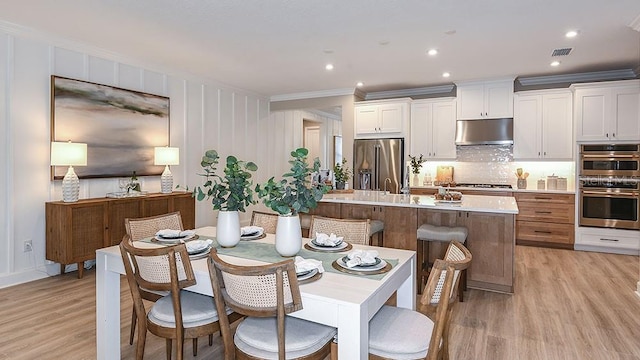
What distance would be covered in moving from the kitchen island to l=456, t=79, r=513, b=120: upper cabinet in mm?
2445

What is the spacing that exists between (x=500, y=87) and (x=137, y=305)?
589 cm

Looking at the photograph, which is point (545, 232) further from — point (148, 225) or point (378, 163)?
point (148, 225)

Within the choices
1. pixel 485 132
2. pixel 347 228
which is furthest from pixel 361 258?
pixel 485 132

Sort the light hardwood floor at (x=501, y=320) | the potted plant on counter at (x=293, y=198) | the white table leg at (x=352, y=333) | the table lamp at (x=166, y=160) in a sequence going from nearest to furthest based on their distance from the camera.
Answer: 1. the white table leg at (x=352, y=333)
2. the potted plant on counter at (x=293, y=198)
3. the light hardwood floor at (x=501, y=320)
4. the table lamp at (x=166, y=160)

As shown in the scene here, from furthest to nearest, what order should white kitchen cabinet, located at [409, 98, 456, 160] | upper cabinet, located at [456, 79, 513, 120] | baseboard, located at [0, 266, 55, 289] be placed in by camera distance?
white kitchen cabinet, located at [409, 98, 456, 160] < upper cabinet, located at [456, 79, 513, 120] < baseboard, located at [0, 266, 55, 289]

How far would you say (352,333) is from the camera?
144 centimetres

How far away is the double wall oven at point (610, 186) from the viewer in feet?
16.6

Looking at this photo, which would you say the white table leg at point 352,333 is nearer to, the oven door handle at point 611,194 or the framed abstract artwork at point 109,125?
the framed abstract artwork at point 109,125

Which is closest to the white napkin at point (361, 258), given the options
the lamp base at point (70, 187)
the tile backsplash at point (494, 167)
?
the lamp base at point (70, 187)

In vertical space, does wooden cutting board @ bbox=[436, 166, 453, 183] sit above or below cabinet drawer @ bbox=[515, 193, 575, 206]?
above

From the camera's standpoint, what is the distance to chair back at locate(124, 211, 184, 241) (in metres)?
2.66

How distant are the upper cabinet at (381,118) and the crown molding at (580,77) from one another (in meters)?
1.89

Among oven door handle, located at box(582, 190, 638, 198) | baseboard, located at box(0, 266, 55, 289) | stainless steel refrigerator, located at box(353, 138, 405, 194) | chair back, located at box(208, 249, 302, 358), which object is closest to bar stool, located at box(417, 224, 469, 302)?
chair back, located at box(208, 249, 302, 358)

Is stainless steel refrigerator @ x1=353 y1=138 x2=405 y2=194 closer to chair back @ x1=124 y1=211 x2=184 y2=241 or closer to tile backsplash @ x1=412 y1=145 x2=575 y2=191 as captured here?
tile backsplash @ x1=412 y1=145 x2=575 y2=191
